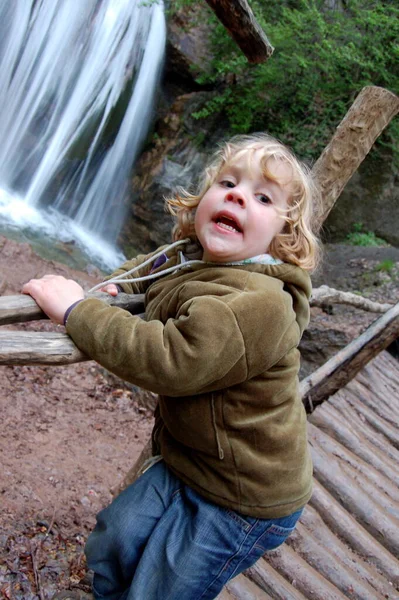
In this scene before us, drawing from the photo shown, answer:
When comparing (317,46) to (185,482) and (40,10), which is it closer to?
(40,10)

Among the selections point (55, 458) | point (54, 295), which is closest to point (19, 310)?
point (54, 295)

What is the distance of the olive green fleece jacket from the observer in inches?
54.3

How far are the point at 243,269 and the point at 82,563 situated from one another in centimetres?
198

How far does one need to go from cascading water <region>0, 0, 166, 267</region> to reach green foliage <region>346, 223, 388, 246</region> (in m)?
4.24

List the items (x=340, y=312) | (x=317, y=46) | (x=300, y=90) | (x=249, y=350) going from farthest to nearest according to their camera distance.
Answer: (x=300, y=90), (x=317, y=46), (x=340, y=312), (x=249, y=350)

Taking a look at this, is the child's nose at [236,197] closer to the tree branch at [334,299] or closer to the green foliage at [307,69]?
the tree branch at [334,299]

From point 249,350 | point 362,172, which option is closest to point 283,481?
point 249,350

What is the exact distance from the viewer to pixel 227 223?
5.25 ft

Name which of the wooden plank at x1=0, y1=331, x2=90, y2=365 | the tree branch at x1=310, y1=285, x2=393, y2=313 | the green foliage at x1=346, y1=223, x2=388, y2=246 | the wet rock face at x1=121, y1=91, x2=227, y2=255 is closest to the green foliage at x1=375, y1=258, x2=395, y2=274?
the green foliage at x1=346, y1=223, x2=388, y2=246

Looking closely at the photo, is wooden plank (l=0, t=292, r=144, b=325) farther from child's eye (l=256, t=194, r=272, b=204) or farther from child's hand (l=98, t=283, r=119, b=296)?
child's eye (l=256, t=194, r=272, b=204)

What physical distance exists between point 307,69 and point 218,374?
958 cm

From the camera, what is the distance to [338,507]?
2.95 meters

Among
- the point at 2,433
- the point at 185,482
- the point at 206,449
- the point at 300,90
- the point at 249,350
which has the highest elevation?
the point at 300,90

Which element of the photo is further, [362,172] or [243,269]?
[362,172]
